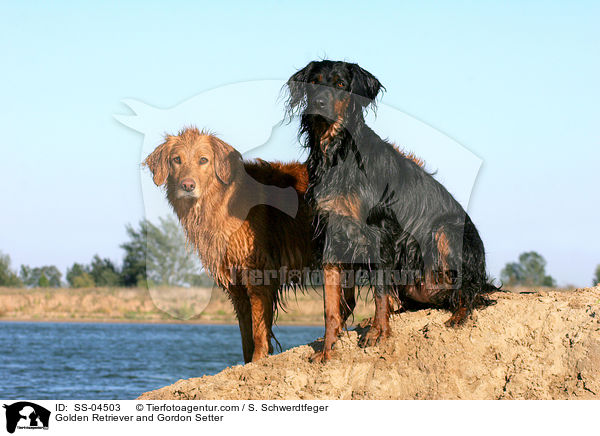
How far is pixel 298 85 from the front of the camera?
7793 mm

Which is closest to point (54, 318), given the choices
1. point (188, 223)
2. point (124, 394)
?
point (124, 394)

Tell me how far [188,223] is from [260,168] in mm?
1238

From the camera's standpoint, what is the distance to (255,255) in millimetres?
8750

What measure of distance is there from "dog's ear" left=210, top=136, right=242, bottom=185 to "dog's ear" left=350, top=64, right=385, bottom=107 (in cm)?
210

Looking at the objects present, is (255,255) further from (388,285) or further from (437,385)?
(437,385)

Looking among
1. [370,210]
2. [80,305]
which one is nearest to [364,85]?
[370,210]

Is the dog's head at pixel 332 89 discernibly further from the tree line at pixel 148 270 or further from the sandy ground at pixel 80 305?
the sandy ground at pixel 80 305

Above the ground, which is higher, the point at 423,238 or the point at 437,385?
the point at 423,238

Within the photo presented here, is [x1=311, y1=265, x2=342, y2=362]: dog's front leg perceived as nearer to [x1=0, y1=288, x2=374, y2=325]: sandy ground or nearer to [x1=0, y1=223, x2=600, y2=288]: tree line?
[x1=0, y1=223, x2=600, y2=288]: tree line

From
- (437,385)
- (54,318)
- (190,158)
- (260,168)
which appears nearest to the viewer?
(437,385)

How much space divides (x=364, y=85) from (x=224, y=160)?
86.4 inches
